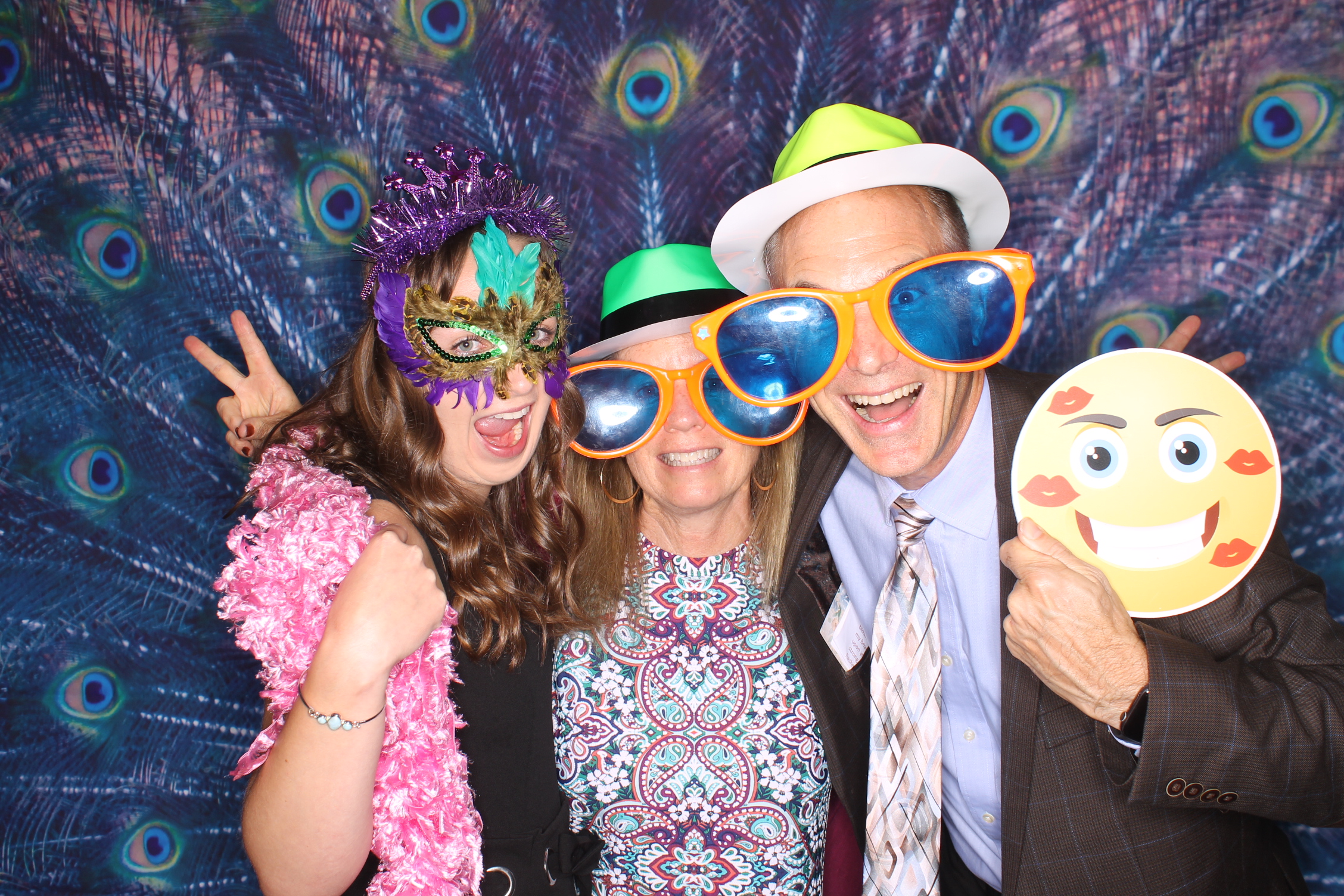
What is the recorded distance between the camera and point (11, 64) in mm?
1938

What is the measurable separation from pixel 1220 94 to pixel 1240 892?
171 cm

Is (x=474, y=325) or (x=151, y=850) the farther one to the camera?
(x=151, y=850)

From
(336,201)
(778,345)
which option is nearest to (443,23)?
(336,201)

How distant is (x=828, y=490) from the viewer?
178 cm

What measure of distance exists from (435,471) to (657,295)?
63 centimetres

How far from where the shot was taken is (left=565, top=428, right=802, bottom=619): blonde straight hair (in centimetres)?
175

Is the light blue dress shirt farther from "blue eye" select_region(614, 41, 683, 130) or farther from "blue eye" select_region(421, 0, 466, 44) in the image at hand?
"blue eye" select_region(421, 0, 466, 44)

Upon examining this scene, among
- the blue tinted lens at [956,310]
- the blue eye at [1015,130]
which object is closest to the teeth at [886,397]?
the blue tinted lens at [956,310]

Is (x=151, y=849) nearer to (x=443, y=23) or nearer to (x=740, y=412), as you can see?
(x=740, y=412)

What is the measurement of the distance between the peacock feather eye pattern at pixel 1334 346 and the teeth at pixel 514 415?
6.07ft

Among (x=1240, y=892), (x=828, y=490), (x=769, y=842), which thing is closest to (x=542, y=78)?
(x=828, y=490)

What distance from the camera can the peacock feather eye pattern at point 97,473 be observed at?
2.03 metres

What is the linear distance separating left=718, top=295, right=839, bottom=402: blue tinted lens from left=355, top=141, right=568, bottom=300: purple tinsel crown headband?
493 millimetres

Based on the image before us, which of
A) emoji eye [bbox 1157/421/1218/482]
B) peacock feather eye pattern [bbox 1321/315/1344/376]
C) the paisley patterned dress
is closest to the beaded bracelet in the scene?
the paisley patterned dress
